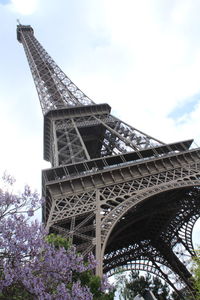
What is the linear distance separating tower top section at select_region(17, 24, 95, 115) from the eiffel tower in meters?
0.13

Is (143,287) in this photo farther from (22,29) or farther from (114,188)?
(22,29)

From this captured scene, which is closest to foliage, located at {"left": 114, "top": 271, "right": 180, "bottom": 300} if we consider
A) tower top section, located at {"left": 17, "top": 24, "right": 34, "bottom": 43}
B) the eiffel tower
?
the eiffel tower

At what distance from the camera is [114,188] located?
63.8 feet

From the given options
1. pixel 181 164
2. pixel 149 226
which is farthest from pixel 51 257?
pixel 149 226

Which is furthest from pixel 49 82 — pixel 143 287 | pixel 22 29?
pixel 143 287

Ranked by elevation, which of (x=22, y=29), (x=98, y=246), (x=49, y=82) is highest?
(x=22, y=29)

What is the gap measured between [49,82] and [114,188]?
19974 millimetres

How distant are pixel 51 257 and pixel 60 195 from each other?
12.8 metres

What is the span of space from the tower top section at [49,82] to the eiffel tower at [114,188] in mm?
126

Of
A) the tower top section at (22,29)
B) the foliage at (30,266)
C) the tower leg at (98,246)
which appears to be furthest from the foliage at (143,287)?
the tower top section at (22,29)

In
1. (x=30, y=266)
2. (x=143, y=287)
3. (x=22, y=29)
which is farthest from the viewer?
(x=22, y=29)

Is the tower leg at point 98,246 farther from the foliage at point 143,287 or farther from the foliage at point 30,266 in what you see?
the foliage at point 143,287

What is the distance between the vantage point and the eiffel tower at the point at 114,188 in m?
16.8

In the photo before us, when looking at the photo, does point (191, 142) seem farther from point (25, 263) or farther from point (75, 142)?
point (25, 263)
